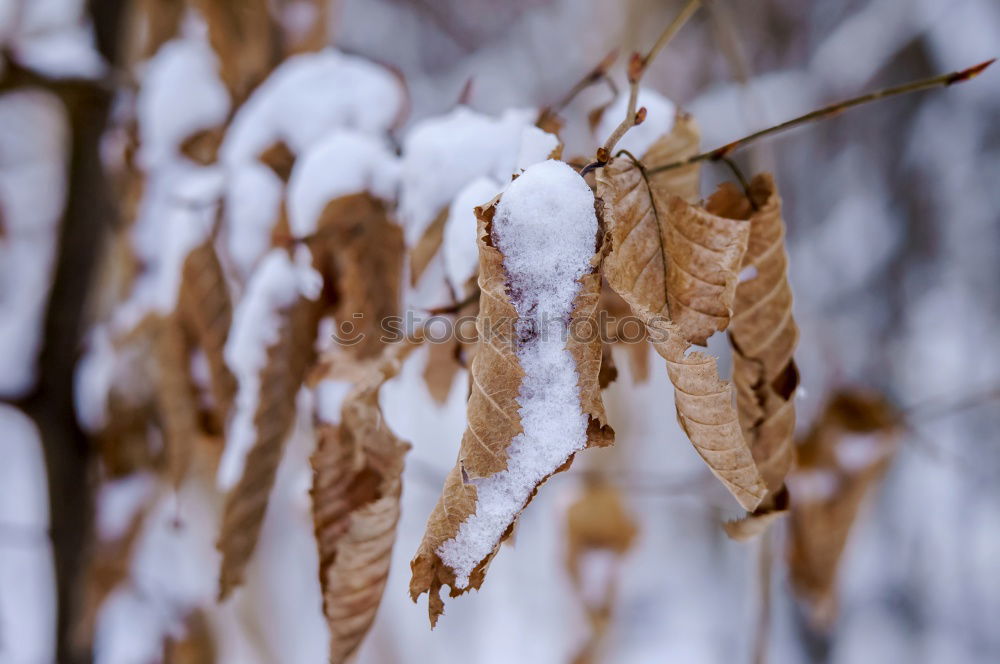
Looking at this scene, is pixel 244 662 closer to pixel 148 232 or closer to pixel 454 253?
pixel 148 232

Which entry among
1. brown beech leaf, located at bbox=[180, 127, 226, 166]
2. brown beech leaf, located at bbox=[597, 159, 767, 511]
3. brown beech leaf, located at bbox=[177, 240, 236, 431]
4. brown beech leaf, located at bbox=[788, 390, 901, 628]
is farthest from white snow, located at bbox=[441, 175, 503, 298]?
brown beech leaf, located at bbox=[788, 390, 901, 628]

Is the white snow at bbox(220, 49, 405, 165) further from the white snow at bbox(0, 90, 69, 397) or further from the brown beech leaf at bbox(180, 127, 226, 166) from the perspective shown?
the white snow at bbox(0, 90, 69, 397)

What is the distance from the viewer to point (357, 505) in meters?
0.47

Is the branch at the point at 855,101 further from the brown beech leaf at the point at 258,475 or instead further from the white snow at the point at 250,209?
the white snow at the point at 250,209

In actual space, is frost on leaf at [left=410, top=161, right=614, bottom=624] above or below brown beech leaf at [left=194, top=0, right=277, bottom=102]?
below

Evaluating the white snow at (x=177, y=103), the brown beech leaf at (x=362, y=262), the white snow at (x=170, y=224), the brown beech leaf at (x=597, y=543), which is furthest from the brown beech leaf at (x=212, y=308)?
the brown beech leaf at (x=597, y=543)

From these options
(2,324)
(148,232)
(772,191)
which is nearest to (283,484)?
(2,324)

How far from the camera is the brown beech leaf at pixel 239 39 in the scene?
831 millimetres

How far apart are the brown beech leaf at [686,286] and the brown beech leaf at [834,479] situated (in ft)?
2.69

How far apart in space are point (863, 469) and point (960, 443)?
2.10 m

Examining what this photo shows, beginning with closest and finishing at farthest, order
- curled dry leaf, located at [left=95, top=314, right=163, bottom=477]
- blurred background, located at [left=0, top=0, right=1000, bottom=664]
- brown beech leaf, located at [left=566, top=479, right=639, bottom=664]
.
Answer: curled dry leaf, located at [left=95, top=314, right=163, bottom=477] < brown beech leaf, located at [left=566, top=479, right=639, bottom=664] < blurred background, located at [left=0, top=0, right=1000, bottom=664]

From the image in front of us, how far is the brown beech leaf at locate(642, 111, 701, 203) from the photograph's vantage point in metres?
0.44

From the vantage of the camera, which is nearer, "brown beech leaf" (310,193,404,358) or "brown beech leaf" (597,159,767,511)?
"brown beech leaf" (597,159,767,511)

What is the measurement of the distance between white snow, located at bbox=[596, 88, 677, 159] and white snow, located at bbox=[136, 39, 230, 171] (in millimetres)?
564
